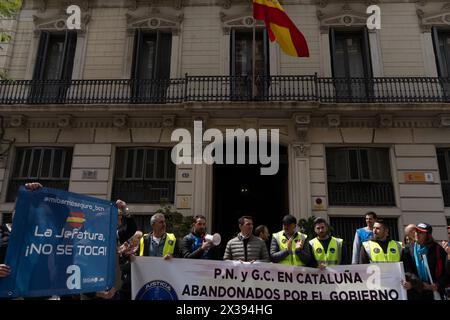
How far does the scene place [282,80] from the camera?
39.7 ft

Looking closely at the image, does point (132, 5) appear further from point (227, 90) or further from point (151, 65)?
point (227, 90)

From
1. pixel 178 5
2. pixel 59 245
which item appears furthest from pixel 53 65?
pixel 59 245

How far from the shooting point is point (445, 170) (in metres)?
11.5

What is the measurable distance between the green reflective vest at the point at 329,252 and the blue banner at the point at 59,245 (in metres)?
3.05

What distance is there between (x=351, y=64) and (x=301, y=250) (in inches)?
379

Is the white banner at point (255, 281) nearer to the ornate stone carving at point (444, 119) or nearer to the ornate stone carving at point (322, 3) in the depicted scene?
the ornate stone carving at point (444, 119)

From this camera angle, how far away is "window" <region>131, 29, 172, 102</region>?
1241 centimetres

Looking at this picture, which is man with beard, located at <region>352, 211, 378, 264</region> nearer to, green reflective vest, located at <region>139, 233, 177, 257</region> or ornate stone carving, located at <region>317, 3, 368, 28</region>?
green reflective vest, located at <region>139, 233, 177, 257</region>

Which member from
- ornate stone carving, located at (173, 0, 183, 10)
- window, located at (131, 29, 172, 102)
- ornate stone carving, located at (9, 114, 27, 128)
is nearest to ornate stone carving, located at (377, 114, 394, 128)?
window, located at (131, 29, 172, 102)

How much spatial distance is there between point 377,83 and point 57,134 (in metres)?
11.0

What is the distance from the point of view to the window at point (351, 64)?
12102 mm

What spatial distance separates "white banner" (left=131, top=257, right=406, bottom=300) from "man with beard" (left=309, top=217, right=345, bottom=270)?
57 centimetres

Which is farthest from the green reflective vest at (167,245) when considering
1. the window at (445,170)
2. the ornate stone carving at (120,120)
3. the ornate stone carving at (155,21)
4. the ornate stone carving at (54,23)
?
the ornate stone carving at (54,23)
